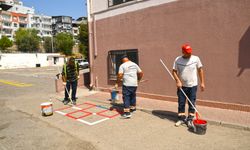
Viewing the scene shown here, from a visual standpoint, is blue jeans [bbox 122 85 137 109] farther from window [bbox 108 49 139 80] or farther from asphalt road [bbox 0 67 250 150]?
window [bbox 108 49 139 80]

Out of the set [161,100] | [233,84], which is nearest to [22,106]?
[161,100]

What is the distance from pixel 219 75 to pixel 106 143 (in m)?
4.04

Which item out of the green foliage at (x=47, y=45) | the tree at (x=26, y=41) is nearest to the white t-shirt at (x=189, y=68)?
the tree at (x=26, y=41)

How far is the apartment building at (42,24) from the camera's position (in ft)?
275

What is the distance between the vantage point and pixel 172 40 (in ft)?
24.1

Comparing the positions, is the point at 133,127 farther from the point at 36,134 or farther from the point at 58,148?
the point at 36,134

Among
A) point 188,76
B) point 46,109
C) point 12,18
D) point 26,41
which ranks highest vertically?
point 12,18

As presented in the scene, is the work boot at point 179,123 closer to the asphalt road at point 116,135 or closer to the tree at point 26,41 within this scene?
the asphalt road at point 116,135

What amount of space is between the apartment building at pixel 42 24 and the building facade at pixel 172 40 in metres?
80.0

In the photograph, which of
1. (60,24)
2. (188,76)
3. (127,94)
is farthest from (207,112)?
(60,24)

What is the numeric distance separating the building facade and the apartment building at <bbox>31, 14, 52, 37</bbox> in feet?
262

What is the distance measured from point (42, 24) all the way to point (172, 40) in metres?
88.9

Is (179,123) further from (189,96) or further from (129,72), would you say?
(129,72)

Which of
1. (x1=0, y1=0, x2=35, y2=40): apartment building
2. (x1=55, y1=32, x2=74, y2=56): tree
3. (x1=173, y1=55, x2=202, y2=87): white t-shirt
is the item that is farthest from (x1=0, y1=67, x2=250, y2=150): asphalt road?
(x1=0, y1=0, x2=35, y2=40): apartment building
